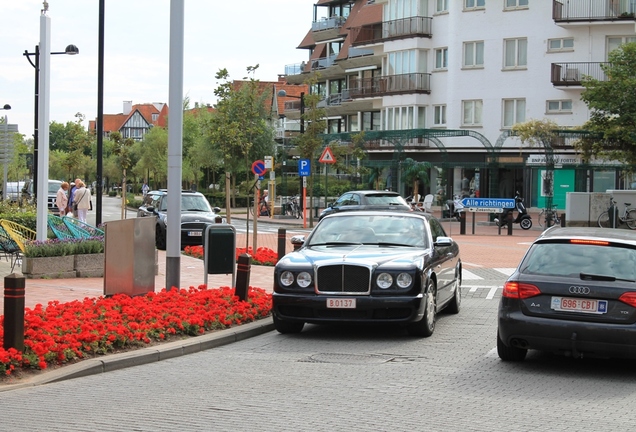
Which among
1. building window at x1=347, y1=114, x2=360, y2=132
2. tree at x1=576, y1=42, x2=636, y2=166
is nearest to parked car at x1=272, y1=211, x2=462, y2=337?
tree at x1=576, y1=42, x2=636, y2=166

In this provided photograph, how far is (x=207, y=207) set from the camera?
29.5m

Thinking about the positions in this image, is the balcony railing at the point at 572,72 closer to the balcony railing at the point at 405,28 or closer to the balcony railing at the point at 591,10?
the balcony railing at the point at 591,10

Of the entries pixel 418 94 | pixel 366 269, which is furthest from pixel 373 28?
pixel 366 269

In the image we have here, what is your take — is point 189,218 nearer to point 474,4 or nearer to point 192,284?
point 192,284

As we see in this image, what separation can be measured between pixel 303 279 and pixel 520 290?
300 cm

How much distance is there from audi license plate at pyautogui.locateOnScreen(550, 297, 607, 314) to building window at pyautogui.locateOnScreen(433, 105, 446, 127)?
49865mm

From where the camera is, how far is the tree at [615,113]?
38969 mm

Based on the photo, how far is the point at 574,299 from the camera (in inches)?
380

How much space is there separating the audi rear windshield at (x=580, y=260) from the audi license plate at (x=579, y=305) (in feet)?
0.91

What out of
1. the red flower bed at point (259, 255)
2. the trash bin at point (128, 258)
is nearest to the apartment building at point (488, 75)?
the red flower bed at point (259, 255)

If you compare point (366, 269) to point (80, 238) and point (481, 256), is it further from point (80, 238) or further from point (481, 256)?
point (481, 256)

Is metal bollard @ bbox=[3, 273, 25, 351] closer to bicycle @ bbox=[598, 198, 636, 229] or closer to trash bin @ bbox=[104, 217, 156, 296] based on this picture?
trash bin @ bbox=[104, 217, 156, 296]

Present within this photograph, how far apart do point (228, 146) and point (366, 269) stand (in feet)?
52.9

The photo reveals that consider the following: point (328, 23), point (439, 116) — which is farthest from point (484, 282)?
point (328, 23)
